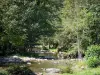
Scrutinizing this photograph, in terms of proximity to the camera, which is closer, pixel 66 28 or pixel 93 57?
pixel 93 57

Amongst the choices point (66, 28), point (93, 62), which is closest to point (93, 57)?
point (93, 62)

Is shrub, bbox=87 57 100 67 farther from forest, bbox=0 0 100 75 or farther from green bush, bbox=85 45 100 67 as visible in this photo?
forest, bbox=0 0 100 75

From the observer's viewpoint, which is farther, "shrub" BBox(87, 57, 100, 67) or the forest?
the forest

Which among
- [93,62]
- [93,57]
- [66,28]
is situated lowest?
[93,62]

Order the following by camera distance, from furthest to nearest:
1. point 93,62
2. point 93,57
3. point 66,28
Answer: point 66,28
point 93,57
point 93,62

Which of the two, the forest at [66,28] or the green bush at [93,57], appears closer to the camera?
the green bush at [93,57]

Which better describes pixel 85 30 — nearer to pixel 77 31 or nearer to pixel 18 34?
pixel 77 31

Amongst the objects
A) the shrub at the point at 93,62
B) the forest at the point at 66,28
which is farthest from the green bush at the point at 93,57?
the forest at the point at 66,28

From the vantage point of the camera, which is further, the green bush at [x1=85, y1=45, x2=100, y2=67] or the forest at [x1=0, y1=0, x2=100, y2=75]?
the forest at [x1=0, y1=0, x2=100, y2=75]

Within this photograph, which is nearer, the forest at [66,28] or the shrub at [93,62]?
the shrub at [93,62]

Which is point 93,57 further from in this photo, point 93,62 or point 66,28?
point 66,28

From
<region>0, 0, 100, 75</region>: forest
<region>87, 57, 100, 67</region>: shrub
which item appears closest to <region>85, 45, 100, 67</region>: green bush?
<region>87, 57, 100, 67</region>: shrub

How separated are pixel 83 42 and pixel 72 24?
313cm

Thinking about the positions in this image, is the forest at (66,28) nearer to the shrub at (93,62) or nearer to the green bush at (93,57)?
the green bush at (93,57)
